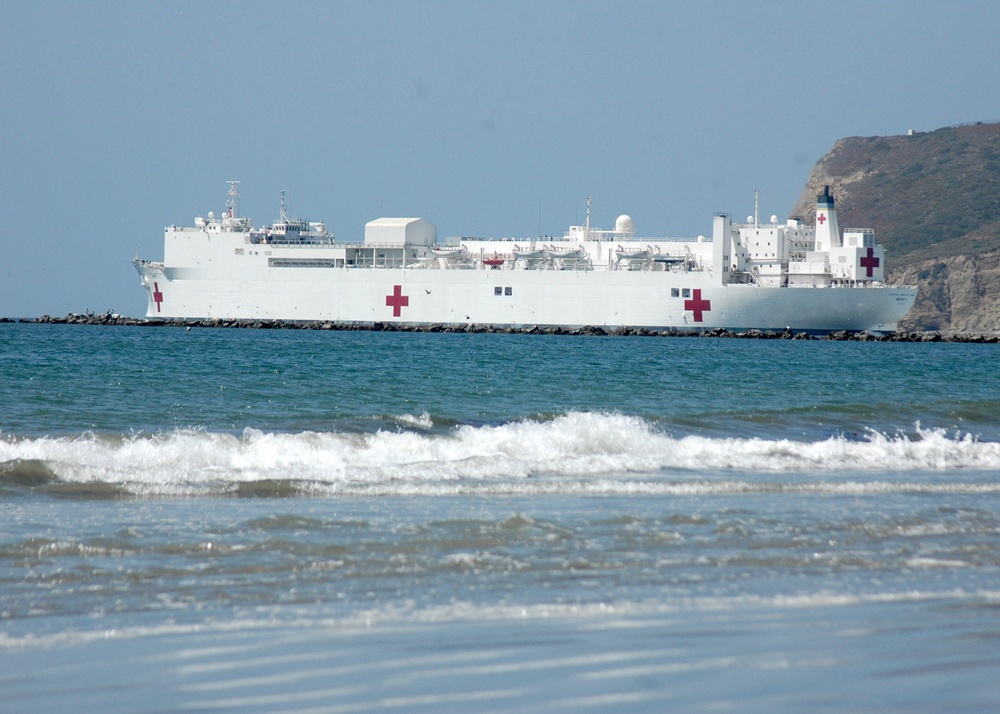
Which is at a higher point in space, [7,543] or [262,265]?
[262,265]

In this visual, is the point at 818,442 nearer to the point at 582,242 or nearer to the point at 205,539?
the point at 205,539

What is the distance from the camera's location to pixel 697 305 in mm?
43719

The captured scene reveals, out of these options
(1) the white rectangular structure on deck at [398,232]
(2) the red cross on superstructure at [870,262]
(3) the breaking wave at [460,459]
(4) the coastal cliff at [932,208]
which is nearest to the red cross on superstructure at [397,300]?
(1) the white rectangular structure on deck at [398,232]

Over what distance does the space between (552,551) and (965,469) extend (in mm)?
6295

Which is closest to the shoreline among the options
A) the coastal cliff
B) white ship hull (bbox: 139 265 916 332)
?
white ship hull (bbox: 139 265 916 332)

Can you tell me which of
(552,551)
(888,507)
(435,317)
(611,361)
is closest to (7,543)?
(552,551)

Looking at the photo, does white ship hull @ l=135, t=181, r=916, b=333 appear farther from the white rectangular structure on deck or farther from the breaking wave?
the breaking wave

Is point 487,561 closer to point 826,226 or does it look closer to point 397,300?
point 397,300

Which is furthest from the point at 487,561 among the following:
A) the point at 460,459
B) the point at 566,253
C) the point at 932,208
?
the point at 932,208

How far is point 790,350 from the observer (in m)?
33.3

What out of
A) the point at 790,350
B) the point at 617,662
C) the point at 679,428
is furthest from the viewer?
the point at 790,350

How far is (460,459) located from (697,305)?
35.3m

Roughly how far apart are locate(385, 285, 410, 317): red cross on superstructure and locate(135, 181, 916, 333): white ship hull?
0.04 metres

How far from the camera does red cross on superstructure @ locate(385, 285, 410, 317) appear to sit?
47281 millimetres
